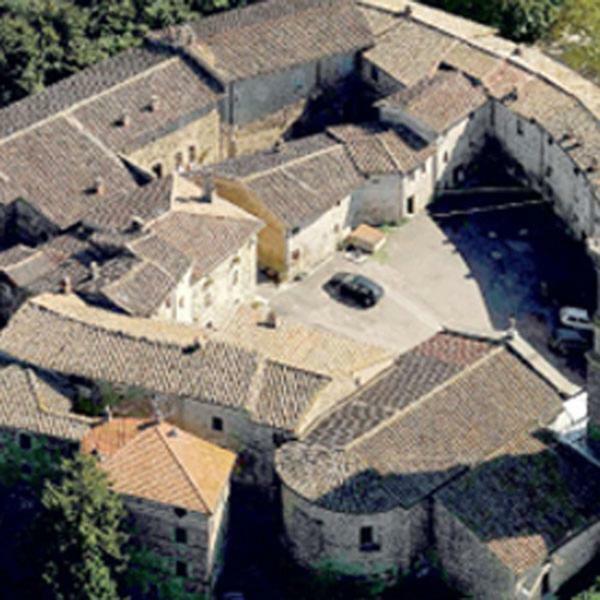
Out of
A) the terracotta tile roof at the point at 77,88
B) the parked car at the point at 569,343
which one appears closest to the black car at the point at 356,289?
the parked car at the point at 569,343

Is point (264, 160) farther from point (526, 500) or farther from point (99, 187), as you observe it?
point (526, 500)

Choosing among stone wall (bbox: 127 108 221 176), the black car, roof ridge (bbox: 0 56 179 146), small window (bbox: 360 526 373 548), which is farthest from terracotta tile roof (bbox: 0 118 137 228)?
small window (bbox: 360 526 373 548)

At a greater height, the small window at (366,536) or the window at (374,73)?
the window at (374,73)

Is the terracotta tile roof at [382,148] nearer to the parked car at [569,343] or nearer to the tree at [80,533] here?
the parked car at [569,343]

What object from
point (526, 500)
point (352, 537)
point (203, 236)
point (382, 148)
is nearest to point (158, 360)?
point (203, 236)

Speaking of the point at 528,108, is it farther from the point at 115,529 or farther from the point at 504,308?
the point at 115,529

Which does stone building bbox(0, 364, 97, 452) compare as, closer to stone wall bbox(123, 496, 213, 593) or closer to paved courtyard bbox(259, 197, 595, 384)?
stone wall bbox(123, 496, 213, 593)

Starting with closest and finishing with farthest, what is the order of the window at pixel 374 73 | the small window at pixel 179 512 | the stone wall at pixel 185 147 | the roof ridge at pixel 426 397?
the small window at pixel 179 512, the roof ridge at pixel 426 397, the stone wall at pixel 185 147, the window at pixel 374 73
